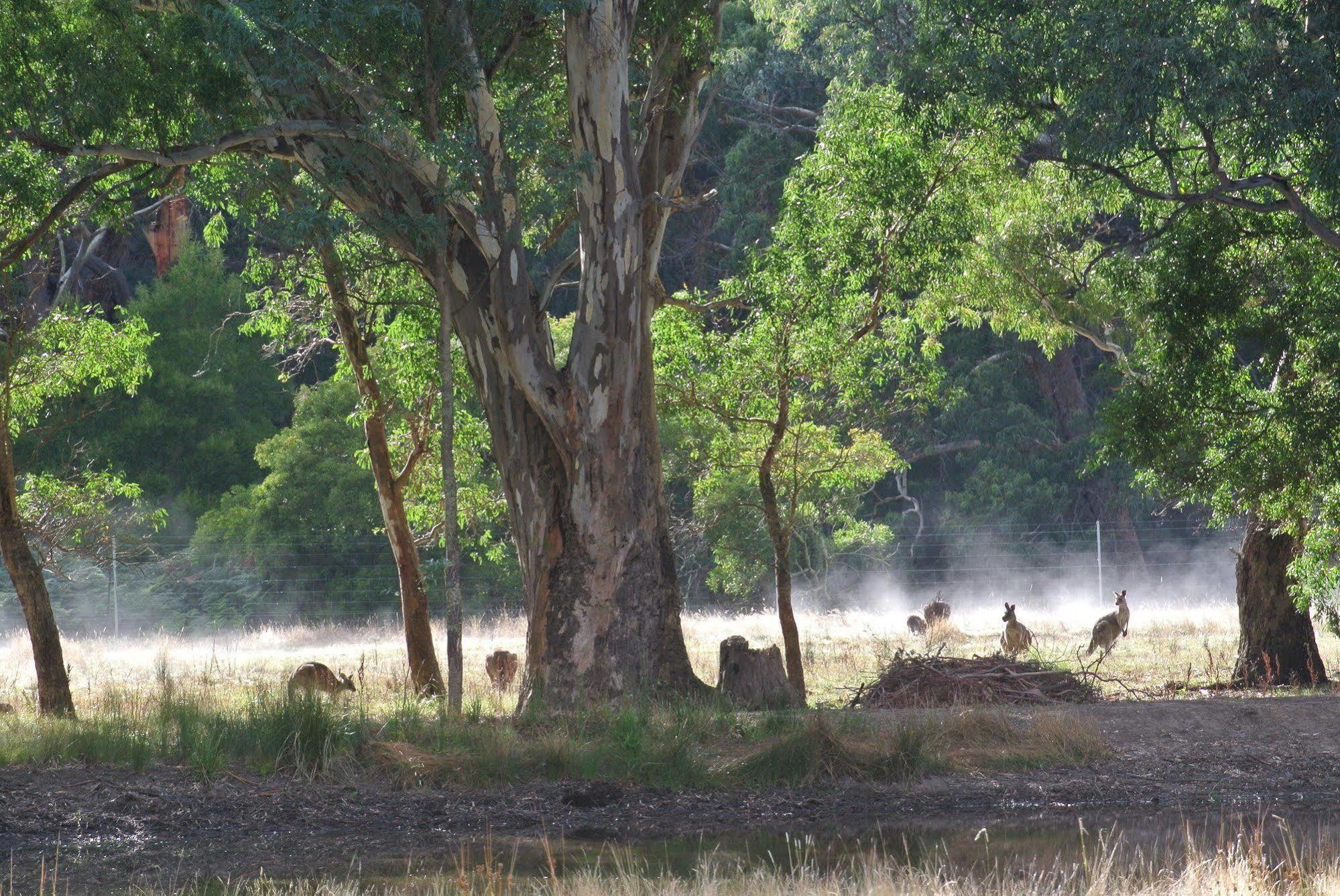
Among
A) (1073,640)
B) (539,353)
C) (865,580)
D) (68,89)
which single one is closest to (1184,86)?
(539,353)

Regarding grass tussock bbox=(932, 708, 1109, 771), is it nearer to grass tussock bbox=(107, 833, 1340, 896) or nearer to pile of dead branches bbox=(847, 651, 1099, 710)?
pile of dead branches bbox=(847, 651, 1099, 710)

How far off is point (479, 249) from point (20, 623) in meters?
22.7

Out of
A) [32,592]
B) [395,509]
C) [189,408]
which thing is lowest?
[32,592]

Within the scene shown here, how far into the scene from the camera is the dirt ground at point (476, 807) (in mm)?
9266

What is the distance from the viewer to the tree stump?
43.2 feet

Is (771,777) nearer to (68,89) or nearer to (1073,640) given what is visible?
(68,89)

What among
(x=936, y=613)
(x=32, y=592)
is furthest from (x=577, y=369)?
(x=936, y=613)

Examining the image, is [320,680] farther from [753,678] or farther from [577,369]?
[753,678]

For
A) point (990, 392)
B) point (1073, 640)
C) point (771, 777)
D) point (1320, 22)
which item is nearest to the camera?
point (771, 777)

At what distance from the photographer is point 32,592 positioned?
520 inches

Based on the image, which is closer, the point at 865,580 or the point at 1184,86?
the point at 1184,86

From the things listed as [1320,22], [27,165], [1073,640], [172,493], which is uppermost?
[1320,22]

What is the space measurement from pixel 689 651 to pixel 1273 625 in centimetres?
891

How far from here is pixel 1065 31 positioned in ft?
40.8
